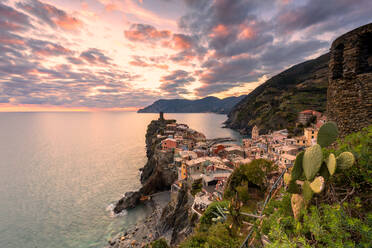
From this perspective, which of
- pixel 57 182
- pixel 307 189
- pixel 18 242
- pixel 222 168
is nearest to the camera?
pixel 307 189

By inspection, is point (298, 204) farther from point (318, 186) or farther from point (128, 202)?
point (128, 202)

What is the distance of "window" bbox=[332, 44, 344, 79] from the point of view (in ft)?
20.9

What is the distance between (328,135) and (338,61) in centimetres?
426

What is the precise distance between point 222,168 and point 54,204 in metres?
34.2

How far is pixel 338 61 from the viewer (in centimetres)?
643

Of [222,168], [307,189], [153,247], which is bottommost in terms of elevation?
[153,247]

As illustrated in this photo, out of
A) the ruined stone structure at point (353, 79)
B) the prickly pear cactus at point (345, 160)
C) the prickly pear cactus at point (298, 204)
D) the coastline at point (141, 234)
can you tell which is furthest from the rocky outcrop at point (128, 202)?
the prickly pear cactus at point (345, 160)

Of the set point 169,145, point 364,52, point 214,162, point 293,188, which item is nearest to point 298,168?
point 293,188

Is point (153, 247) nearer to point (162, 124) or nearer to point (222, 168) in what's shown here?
point (222, 168)

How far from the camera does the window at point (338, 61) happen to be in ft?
20.9

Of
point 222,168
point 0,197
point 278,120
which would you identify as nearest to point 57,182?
point 0,197

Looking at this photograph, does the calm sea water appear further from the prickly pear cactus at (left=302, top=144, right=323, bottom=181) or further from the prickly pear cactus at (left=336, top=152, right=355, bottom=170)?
the prickly pear cactus at (left=336, top=152, right=355, bottom=170)

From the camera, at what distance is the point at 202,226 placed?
1373 centimetres

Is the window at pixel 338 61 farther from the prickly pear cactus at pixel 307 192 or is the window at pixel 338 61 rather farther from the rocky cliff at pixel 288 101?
the rocky cliff at pixel 288 101
